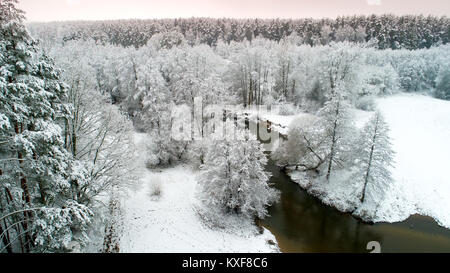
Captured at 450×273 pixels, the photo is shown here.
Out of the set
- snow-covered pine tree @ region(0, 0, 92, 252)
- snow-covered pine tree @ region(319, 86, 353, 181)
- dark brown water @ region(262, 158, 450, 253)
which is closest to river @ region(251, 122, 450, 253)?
dark brown water @ region(262, 158, 450, 253)

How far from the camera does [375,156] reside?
23.8 m

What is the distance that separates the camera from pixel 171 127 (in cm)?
3120

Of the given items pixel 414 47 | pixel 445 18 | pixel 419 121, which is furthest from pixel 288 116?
pixel 445 18

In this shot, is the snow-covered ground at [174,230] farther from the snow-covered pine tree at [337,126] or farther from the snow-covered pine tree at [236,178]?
the snow-covered pine tree at [337,126]

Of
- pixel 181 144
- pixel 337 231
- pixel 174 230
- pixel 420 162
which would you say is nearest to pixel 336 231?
pixel 337 231

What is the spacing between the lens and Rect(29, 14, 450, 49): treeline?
81562mm

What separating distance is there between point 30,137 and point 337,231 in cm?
2193

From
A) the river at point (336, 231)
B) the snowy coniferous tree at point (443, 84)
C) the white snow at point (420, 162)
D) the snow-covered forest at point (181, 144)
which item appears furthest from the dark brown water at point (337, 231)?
the snowy coniferous tree at point (443, 84)

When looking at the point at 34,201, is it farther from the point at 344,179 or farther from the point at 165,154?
the point at 344,179

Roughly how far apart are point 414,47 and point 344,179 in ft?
253

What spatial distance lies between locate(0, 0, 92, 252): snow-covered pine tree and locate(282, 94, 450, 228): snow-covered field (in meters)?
22.9

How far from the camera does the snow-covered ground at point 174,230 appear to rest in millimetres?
18359

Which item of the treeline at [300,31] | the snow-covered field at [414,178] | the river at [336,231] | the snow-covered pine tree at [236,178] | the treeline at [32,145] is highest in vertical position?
the treeline at [300,31]

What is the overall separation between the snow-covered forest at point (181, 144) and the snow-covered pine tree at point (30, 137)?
0.05 m
